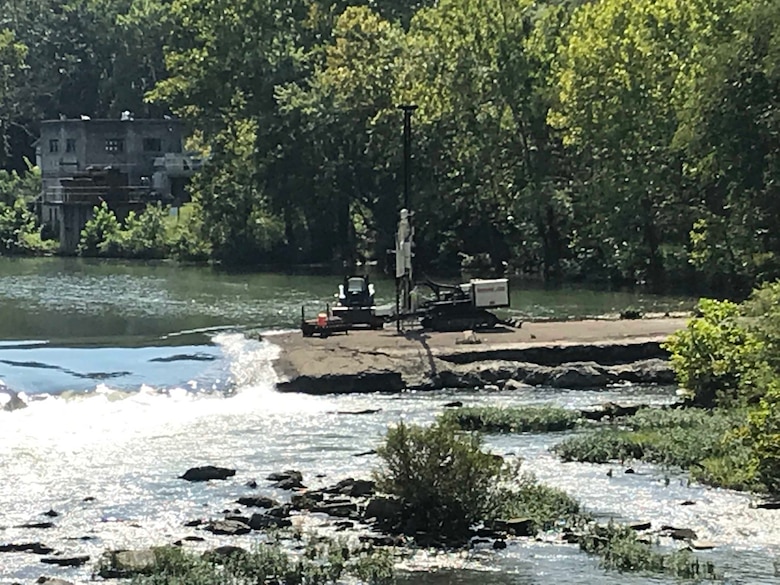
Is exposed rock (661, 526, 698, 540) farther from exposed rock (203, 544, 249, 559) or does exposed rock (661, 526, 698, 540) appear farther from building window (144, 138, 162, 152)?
building window (144, 138, 162, 152)

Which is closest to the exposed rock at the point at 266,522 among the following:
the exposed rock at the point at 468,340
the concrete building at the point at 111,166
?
the exposed rock at the point at 468,340

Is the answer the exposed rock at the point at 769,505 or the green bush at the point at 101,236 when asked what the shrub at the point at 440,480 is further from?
the green bush at the point at 101,236

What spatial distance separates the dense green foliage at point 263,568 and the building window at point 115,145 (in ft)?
277

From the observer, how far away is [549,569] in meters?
17.4

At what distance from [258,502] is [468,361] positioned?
13269mm

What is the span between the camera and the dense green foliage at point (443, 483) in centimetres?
1898

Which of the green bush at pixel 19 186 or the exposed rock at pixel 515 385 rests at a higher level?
the green bush at pixel 19 186

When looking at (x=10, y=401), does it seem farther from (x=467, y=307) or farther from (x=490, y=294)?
(x=490, y=294)

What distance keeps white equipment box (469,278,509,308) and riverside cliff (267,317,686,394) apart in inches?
35.0

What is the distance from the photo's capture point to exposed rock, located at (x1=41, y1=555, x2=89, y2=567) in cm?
1781

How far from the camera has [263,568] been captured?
17188 mm

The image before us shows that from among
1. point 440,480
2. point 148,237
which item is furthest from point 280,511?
point 148,237

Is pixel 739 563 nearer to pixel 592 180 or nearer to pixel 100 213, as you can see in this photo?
pixel 592 180

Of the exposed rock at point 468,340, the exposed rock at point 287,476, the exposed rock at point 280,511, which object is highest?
the exposed rock at point 468,340
